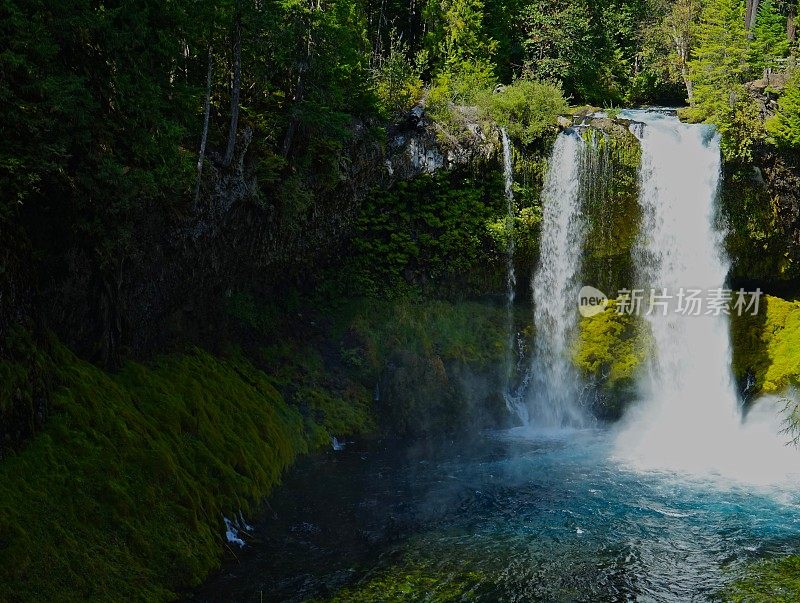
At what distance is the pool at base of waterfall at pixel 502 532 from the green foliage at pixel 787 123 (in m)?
12.3

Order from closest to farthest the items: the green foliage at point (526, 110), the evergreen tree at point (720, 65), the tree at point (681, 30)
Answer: the green foliage at point (526, 110) < the evergreen tree at point (720, 65) < the tree at point (681, 30)

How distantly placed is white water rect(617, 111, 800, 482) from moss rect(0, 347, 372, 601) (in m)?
13.0

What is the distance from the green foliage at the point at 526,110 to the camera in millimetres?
22141

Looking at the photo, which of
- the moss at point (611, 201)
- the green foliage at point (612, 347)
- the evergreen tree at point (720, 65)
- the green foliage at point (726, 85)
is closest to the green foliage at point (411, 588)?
the green foliage at point (612, 347)

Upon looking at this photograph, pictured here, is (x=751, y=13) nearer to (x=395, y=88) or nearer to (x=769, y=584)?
(x=395, y=88)

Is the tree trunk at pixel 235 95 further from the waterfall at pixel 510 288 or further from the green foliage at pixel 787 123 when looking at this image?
the green foliage at pixel 787 123

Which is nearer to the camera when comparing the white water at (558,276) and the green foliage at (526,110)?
the white water at (558,276)

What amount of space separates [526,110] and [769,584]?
16.2 meters

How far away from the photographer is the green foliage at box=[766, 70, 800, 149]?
71.4ft

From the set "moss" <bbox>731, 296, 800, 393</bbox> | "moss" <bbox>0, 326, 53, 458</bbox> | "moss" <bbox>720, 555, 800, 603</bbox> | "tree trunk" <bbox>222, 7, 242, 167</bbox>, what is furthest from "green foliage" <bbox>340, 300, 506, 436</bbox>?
"moss" <bbox>0, 326, 53, 458</bbox>

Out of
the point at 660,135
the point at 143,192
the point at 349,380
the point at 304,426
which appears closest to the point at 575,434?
the point at 349,380

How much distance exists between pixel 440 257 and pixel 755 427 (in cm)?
1095

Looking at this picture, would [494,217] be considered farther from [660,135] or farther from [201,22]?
[201,22]

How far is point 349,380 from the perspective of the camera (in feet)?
66.1
